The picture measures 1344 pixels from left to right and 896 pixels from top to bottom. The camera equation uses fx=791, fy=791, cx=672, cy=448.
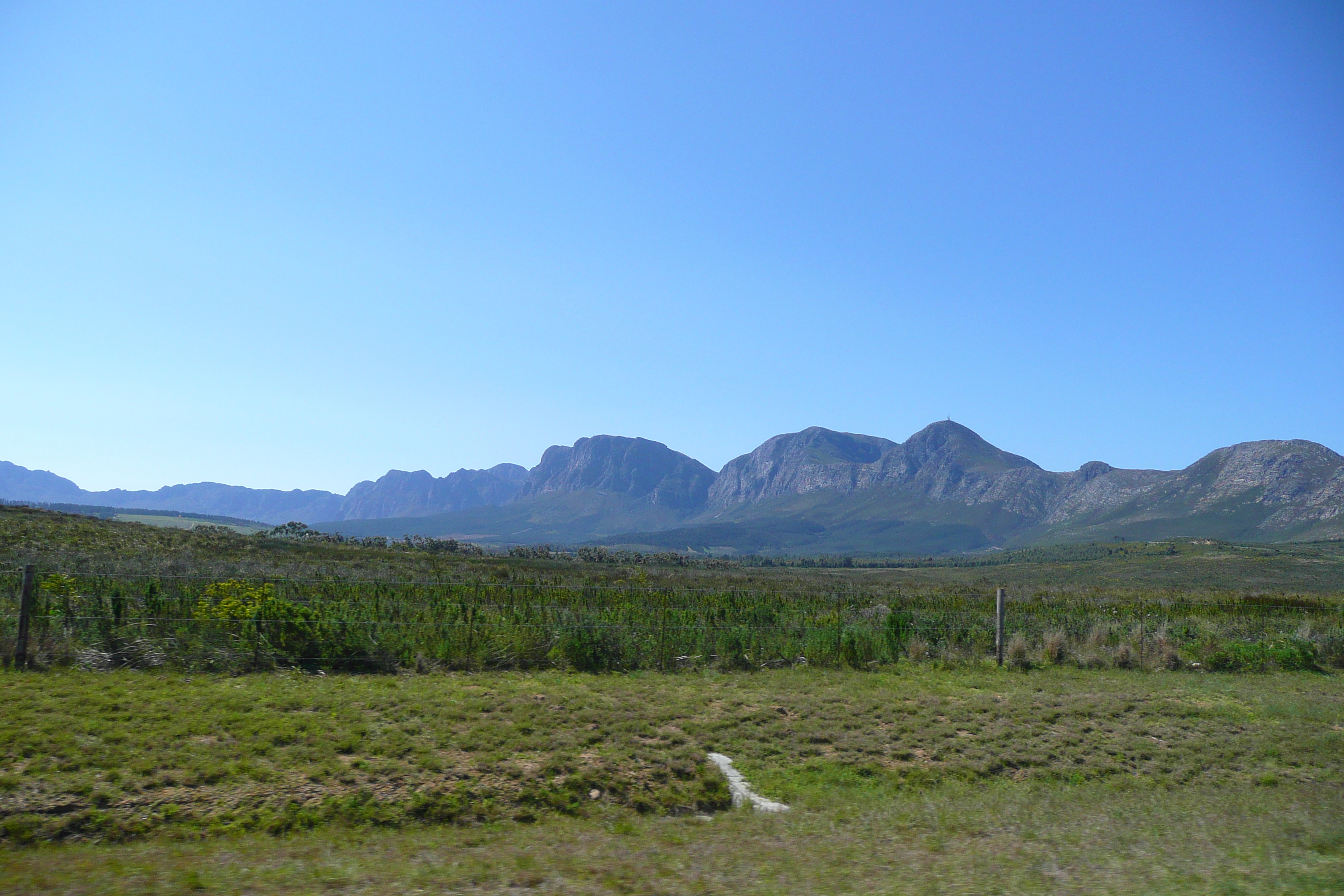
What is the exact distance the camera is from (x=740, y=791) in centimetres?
802

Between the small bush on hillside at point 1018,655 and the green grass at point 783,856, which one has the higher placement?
the green grass at point 783,856

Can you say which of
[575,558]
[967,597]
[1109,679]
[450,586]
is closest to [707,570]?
[575,558]

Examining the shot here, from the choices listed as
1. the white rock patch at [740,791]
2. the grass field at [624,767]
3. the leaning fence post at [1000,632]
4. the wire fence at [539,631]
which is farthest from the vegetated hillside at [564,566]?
→ the leaning fence post at [1000,632]

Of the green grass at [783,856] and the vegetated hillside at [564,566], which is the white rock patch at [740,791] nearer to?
the green grass at [783,856]

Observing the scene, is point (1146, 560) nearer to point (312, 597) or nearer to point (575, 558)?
point (575, 558)

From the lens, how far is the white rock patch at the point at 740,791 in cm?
762

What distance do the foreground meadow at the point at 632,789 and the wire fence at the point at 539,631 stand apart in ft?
3.50

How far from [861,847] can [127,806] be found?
597cm

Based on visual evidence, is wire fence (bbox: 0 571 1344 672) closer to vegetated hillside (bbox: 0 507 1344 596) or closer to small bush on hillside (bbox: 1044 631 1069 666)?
small bush on hillside (bbox: 1044 631 1069 666)

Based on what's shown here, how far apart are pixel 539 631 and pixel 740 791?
727cm

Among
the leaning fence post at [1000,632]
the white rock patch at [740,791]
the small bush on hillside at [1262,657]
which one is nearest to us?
the white rock patch at [740,791]

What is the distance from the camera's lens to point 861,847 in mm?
6082

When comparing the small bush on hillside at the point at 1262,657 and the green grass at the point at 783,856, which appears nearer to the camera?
the green grass at the point at 783,856

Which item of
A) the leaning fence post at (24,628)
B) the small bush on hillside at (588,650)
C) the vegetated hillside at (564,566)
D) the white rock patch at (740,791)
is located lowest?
the vegetated hillside at (564,566)
